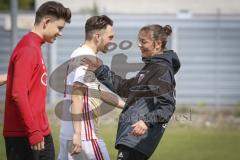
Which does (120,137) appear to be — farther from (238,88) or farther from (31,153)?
(238,88)

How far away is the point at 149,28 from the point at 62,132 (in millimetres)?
1171

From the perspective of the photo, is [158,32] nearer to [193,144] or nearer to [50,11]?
[50,11]

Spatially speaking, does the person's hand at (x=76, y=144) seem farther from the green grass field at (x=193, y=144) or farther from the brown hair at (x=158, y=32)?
the green grass field at (x=193, y=144)

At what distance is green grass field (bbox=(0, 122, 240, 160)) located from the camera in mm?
10672

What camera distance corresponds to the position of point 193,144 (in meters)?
12.0

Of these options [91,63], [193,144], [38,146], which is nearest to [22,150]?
[38,146]

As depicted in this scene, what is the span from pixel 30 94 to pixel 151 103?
1.13 metres

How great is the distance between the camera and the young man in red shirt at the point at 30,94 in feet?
17.4

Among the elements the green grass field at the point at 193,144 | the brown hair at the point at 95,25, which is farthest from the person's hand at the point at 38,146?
the green grass field at the point at 193,144

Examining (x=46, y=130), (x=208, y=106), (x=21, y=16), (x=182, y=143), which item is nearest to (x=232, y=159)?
(x=182, y=143)

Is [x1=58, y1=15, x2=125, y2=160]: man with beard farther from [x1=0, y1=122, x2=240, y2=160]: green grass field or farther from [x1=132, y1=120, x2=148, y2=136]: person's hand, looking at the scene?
[x1=0, y1=122, x2=240, y2=160]: green grass field

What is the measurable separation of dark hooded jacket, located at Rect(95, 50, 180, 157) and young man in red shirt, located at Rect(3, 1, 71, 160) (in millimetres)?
733

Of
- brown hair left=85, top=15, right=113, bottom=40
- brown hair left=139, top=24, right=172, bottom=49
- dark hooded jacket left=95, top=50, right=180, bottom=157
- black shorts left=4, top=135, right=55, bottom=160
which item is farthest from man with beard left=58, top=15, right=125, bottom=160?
black shorts left=4, top=135, right=55, bottom=160

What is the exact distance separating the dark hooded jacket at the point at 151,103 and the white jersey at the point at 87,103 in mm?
319
